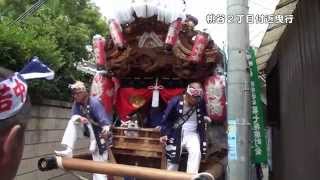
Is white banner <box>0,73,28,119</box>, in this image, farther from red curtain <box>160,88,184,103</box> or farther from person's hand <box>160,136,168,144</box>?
red curtain <box>160,88,184,103</box>

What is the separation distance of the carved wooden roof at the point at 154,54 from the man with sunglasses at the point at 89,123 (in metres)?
1.05

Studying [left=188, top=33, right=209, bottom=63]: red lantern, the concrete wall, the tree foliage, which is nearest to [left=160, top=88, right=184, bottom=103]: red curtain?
[left=188, top=33, right=209, bottom=63]: red lantern

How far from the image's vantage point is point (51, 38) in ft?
38.5

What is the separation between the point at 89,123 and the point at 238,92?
225 centimetres

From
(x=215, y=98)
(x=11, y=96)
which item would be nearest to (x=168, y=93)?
(x=215, y=98)

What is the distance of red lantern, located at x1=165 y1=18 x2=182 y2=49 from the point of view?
7172 millimetres

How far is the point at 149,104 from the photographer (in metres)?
8.14

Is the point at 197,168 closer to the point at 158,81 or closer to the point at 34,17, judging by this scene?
the point at 158,81


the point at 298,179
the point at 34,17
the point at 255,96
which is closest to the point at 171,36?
the point at 255,96

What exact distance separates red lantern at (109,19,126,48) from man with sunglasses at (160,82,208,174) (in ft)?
4.30

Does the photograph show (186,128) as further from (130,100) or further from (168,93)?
(130,100)

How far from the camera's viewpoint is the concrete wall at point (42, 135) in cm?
912

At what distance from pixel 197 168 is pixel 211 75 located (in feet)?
5.21

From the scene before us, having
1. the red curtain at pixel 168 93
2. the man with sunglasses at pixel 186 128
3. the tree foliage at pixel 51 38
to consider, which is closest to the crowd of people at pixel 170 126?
the man with sunglasses at pixel 186 128
